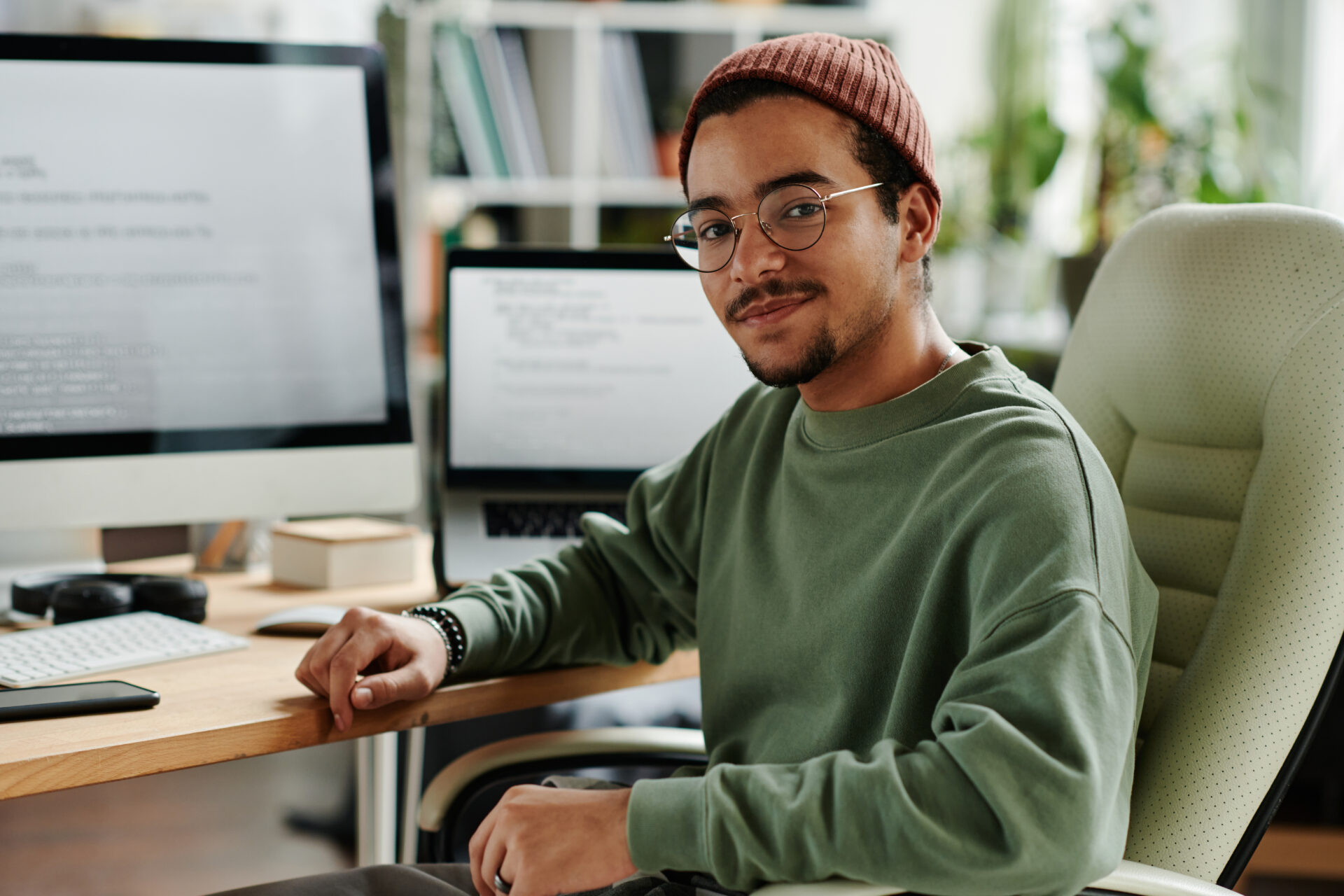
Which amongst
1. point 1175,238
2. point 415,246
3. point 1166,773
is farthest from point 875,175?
point 415,246

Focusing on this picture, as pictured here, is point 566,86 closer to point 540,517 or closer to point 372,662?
point 540,517

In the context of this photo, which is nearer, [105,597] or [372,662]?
[372,662]

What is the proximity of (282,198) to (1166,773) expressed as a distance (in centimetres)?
109

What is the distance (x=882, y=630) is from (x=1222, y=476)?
34 cm

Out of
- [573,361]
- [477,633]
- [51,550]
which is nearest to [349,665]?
[477,633]

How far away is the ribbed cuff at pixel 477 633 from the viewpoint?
1.12 metres

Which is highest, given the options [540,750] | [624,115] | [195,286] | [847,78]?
[624,115]

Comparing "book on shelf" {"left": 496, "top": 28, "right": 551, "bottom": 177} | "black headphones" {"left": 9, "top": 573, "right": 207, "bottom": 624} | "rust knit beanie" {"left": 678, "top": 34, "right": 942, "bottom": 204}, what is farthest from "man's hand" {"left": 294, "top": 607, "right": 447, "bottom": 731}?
"book on shelf" {"left": 496, "top": 28, "right": 551, "bottom": 177}

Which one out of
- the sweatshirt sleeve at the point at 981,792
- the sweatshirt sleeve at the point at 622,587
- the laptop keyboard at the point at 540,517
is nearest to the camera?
the sweatshirt sleeve at the point at 981,792

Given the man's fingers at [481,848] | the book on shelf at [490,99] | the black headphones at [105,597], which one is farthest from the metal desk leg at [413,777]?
the book on shelf at [490,99]

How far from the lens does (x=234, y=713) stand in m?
0.97

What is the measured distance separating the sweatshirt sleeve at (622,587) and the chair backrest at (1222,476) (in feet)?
1.38

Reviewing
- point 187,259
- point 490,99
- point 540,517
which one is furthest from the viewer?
point 490,99

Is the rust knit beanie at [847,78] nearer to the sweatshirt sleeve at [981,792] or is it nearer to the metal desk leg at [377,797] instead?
the sweatshirt sleeve at [981,792]
